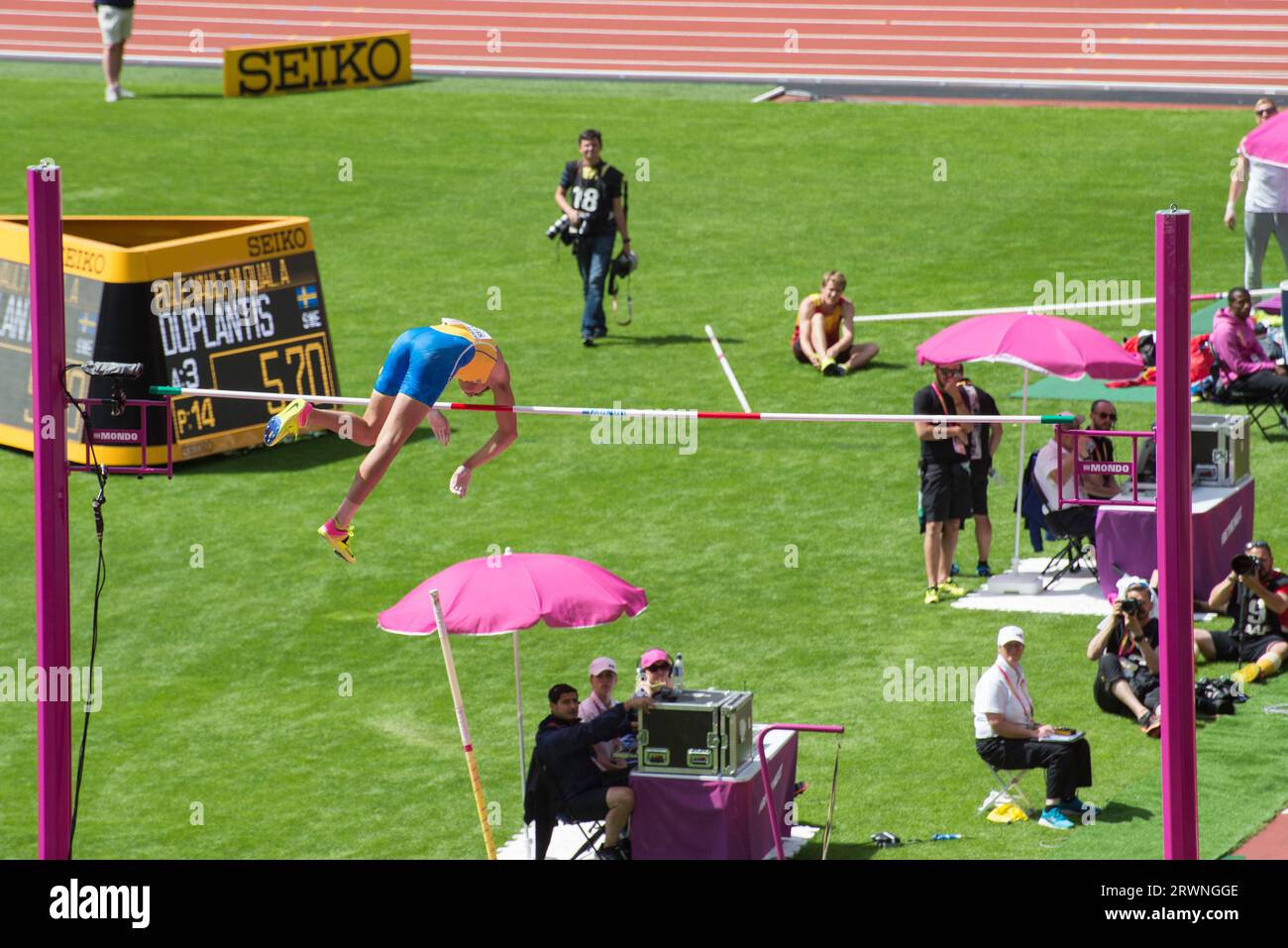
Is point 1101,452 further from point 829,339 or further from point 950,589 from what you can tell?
point 829,339

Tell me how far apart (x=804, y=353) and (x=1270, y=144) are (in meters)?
8.12

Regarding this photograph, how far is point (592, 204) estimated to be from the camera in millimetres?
23844

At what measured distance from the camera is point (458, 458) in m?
22.7

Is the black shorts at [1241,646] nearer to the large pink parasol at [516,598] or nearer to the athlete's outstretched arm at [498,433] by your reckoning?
the large pink parasol at [516,598]

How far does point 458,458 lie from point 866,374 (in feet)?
15.7

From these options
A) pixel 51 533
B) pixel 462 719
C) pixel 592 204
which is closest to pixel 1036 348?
pixel 462 719

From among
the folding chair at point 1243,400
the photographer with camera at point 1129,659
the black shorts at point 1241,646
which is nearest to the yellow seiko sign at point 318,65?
the folding chair at point 1243,400

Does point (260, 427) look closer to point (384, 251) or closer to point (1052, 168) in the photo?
point (384, 251)

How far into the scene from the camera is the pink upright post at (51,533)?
Answer: 34.1 feet

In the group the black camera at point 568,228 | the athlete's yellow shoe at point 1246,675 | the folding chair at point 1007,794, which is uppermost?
the black camera at point 568,228

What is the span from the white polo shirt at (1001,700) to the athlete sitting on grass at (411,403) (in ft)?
16.7

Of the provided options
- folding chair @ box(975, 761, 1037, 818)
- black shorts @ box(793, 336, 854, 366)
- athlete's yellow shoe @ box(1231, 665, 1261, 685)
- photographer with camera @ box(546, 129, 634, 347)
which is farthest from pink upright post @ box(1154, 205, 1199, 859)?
black shorts @ box(793, 336, 854, 366)

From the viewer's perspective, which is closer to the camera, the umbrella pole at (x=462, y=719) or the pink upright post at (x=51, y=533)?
the pink upright post at (x=51, y=533)

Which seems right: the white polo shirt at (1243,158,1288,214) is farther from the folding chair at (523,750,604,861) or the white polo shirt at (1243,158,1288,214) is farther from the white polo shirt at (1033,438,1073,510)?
the folding chair at (523,750,604,861)
